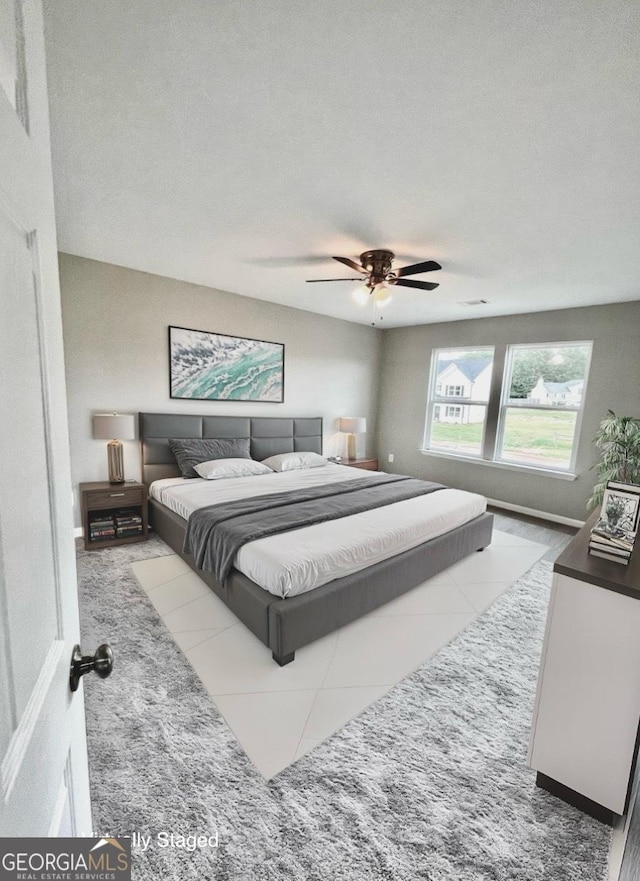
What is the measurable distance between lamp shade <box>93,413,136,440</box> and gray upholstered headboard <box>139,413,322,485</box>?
376 millimetres

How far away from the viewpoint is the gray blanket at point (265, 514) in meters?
2.39

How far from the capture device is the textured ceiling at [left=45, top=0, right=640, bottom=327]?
1.16m

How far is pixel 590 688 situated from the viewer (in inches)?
51.4

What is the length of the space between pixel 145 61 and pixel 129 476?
3.23 m

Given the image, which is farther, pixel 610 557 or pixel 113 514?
pixel 113 514

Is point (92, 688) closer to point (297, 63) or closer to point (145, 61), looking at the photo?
point (145, 61)

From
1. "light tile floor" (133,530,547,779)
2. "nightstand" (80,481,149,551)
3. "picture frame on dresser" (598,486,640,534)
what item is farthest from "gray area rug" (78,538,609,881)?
"nightstand" (80,481,149,551)

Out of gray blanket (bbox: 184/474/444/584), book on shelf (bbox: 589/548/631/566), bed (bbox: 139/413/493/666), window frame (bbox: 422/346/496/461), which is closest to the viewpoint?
book on shelf (bbox: 589/548/631/566)

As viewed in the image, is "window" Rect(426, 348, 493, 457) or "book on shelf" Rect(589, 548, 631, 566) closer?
"book on shelf" Rect(589, 548, 631, 566)

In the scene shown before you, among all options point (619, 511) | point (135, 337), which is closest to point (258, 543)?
point (619, 511)

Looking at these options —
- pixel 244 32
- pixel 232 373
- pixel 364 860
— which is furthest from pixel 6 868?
pixel 232 373

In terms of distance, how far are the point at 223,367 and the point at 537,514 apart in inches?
165

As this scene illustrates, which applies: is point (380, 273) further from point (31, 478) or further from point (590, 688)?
point (31, 478)

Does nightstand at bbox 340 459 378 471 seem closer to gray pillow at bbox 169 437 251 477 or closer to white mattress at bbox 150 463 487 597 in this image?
white mattress at bbox 150 463 487 597
